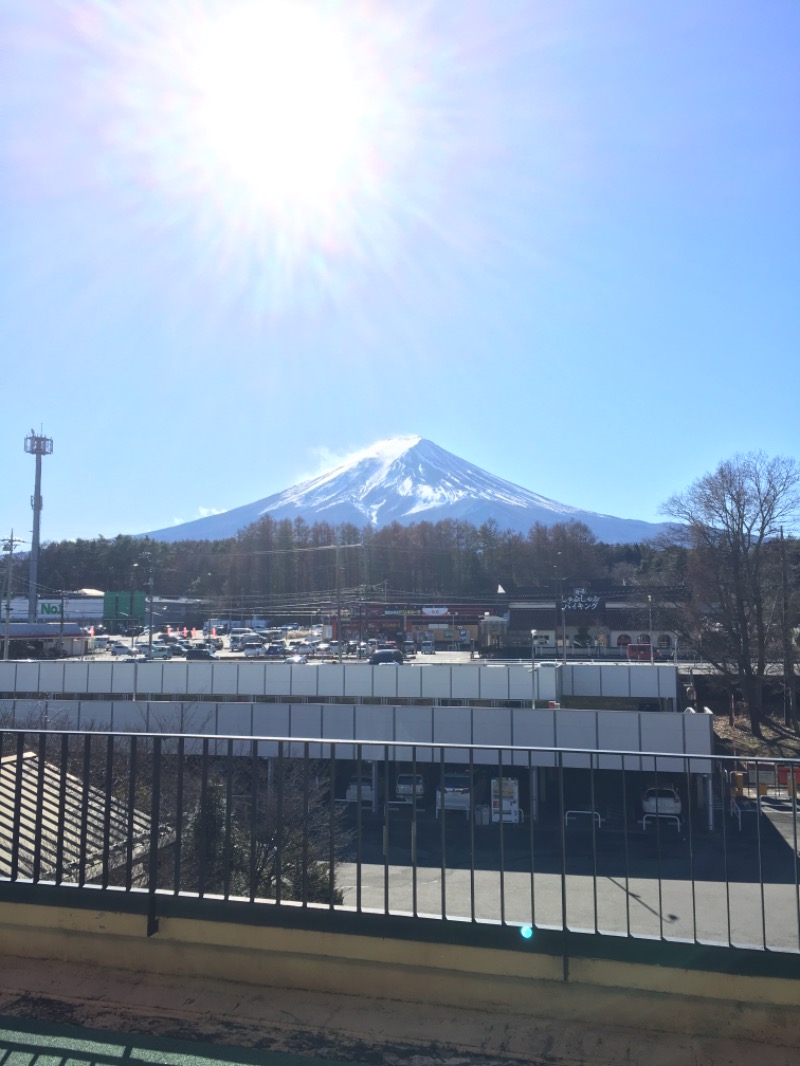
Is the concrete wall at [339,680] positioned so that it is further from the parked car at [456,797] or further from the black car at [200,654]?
the black car at [200,654]

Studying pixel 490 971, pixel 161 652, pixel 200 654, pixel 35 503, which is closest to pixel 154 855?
pixel 490 971

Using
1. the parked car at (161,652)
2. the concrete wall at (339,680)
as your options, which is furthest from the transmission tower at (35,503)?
the concrete wall at (339,680)

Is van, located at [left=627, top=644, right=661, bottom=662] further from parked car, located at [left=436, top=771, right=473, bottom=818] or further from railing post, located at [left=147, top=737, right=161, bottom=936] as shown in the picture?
railing post, located at [left=147, top=737, right=161, bottom=936]

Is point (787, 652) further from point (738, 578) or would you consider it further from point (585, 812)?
point (585, 812)

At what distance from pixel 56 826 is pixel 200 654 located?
39731 mm

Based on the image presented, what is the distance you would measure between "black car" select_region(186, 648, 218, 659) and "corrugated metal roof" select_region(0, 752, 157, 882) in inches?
1495

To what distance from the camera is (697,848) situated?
342 centimetres

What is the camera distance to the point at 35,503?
6450 centimetres

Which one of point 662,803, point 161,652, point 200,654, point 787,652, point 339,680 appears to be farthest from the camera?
point 161,652

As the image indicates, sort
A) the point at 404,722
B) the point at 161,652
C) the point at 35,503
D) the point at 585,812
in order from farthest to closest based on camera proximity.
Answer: the point at 35,503, the point at 161,652, the point at 404,722, the point at 585,812

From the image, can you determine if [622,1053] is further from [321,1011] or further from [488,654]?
[488,654]

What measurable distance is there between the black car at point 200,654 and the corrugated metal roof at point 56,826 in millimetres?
37972

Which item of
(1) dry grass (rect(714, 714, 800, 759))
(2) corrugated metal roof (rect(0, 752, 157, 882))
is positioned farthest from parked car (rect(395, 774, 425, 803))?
(1) dry grass (rect(714, 714, 800, 759))

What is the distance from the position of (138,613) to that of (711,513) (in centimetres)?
3266
